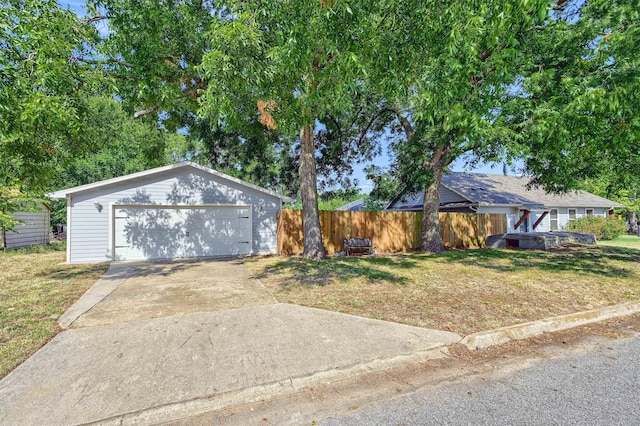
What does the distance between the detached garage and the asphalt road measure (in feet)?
34.0

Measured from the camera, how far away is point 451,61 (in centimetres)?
501

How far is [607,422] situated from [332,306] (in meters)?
3.40

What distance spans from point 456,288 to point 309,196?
5872 millimetres

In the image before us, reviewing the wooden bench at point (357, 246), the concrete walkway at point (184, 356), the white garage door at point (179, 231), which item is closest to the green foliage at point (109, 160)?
the white garage door at point (179, 231)

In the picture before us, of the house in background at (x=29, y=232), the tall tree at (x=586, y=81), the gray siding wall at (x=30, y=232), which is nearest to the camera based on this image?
the tall tree at (x=586, y=81)

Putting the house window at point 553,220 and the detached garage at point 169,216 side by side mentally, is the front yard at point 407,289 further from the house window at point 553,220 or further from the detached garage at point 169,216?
the house window at point 553,220

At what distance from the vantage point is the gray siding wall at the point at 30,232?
50.4ft

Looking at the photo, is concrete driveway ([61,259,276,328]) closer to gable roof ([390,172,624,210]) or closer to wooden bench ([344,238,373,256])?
wooden bench ([344,238,373,256])

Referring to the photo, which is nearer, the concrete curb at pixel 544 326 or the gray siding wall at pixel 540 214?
the concrete curb at pixel 544 326

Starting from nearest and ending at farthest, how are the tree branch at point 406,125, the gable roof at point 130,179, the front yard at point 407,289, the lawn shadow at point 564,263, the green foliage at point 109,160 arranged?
the front yard at point 407,289, the lawn shadow at point 564,263, the gable roof at point 130,179, the tree branch at point 406,125, the green foliage at point 109,160

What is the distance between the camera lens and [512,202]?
17688 millimetres

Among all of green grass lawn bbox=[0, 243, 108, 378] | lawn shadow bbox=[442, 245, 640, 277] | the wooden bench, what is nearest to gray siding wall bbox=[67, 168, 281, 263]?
green grass lawn bbox=[0, 243, 108, 378]

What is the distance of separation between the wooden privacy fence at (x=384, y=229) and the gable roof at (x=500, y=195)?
1.57m

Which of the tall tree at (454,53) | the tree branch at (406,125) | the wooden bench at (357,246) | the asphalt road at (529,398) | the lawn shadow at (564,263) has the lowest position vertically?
the asphalt road at (529,398)
